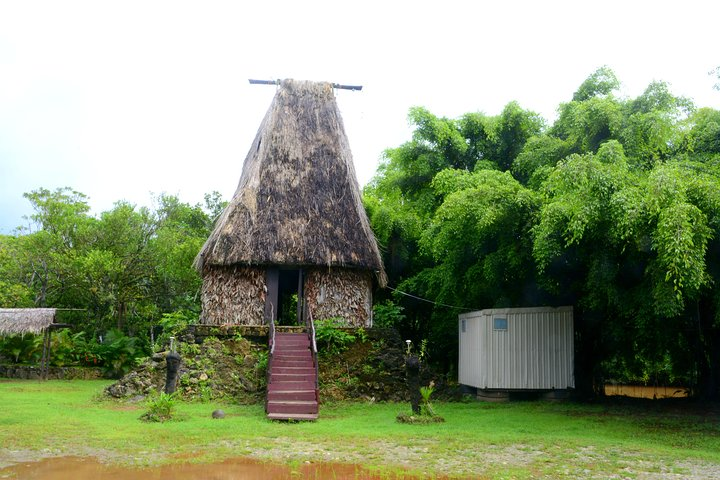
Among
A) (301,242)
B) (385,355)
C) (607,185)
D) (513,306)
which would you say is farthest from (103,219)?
(607,185)

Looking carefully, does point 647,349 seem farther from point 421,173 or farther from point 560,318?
point 421,173

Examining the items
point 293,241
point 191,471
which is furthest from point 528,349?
point 191,471

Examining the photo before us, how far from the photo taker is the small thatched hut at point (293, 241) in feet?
50.8

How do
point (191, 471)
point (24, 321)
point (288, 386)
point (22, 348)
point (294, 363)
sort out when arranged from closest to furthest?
point (191, 471) → point (288, 386) → point (294, 363) → point (24, 321) → point (22, 348)

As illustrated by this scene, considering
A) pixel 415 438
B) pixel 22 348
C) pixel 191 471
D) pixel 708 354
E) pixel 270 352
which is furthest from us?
pixel 22 348

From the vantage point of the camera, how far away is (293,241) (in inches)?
615

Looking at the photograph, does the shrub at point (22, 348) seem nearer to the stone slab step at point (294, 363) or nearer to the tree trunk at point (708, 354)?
the stone slab step at point (294, 363)

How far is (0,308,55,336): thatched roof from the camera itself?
705 inches

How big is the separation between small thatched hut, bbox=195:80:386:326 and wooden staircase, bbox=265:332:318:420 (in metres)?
1.64

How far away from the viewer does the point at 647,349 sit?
50.9ft

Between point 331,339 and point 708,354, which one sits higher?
point 331,339

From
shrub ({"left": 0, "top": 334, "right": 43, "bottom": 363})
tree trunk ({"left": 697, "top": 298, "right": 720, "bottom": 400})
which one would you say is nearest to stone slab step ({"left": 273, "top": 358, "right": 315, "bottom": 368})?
tree trunk ({"left": 697, "top": 298, "right": 720, "bottom": 400})

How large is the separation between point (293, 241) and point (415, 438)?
7474mm

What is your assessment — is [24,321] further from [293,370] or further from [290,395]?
[290,395]
